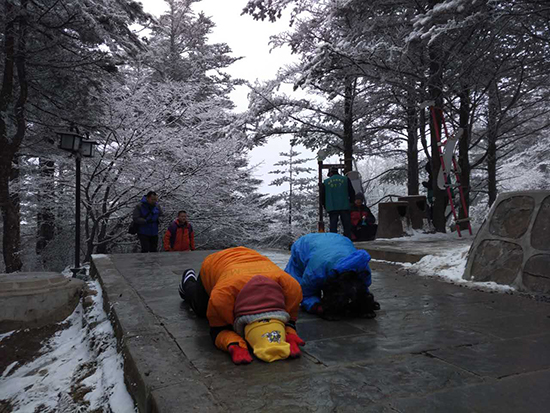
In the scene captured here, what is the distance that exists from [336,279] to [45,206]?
11677mm

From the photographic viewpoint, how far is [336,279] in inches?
146

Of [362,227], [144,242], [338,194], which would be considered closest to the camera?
[338,194]

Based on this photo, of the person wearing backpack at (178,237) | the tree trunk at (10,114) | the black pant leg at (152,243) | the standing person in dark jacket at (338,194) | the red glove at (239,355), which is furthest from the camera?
the person wearing backpack at (178,237)

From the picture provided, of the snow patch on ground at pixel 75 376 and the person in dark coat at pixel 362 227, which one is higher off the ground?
the person in dark coat at pixel 362 227

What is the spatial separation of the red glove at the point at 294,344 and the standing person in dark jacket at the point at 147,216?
21.2ft

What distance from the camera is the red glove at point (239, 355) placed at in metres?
2.72

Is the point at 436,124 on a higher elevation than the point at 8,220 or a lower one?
higher

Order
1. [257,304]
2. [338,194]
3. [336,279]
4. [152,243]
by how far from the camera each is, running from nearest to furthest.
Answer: [257,304] < [336,279] < [338,194] < [152,243]

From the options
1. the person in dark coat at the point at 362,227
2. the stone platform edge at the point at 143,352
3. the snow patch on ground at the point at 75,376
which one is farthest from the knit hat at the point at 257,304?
the person in dark coat at the point at 362,227

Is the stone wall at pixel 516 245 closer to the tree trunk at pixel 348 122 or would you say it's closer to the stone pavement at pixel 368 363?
the stone pavement at pixel 368 363

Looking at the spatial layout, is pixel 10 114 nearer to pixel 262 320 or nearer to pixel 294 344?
pixel 262 320

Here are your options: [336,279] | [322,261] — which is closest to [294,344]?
[336,279]

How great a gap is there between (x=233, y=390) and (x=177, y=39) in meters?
24.6

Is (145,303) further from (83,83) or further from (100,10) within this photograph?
(83,83)
